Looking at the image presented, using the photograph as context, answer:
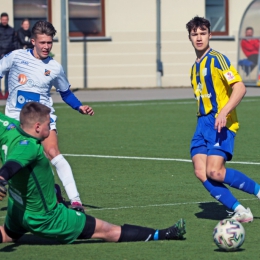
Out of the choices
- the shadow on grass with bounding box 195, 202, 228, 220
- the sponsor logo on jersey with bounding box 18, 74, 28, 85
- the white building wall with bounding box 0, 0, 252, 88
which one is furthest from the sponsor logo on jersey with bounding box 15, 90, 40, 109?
the white building wall with bounding box 0, 0, 252, 88

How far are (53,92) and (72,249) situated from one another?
1786 cm

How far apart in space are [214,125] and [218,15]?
2036 centimetres

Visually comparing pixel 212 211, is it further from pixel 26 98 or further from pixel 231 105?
pixel 26 98

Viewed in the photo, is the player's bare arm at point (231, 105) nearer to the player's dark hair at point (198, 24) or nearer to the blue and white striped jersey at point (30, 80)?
the player's dark hair at point (198, 24)

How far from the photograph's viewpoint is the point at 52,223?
6.91 metres

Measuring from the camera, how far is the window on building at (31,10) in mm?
26031

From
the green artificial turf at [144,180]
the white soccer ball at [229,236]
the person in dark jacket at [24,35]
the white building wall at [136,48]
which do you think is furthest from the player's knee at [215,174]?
the white building wall at [136,48]

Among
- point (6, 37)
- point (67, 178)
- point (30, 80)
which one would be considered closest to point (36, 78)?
point (30, 80)

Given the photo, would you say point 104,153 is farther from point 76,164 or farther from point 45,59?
point 45,59

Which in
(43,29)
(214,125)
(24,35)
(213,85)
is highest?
(24,35)

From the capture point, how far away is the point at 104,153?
13172 millimetres

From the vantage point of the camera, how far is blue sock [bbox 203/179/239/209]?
26.7ft

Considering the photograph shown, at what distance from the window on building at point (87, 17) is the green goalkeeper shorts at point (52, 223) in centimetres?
1990

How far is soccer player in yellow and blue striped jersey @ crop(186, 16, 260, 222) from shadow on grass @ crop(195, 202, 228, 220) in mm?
342
